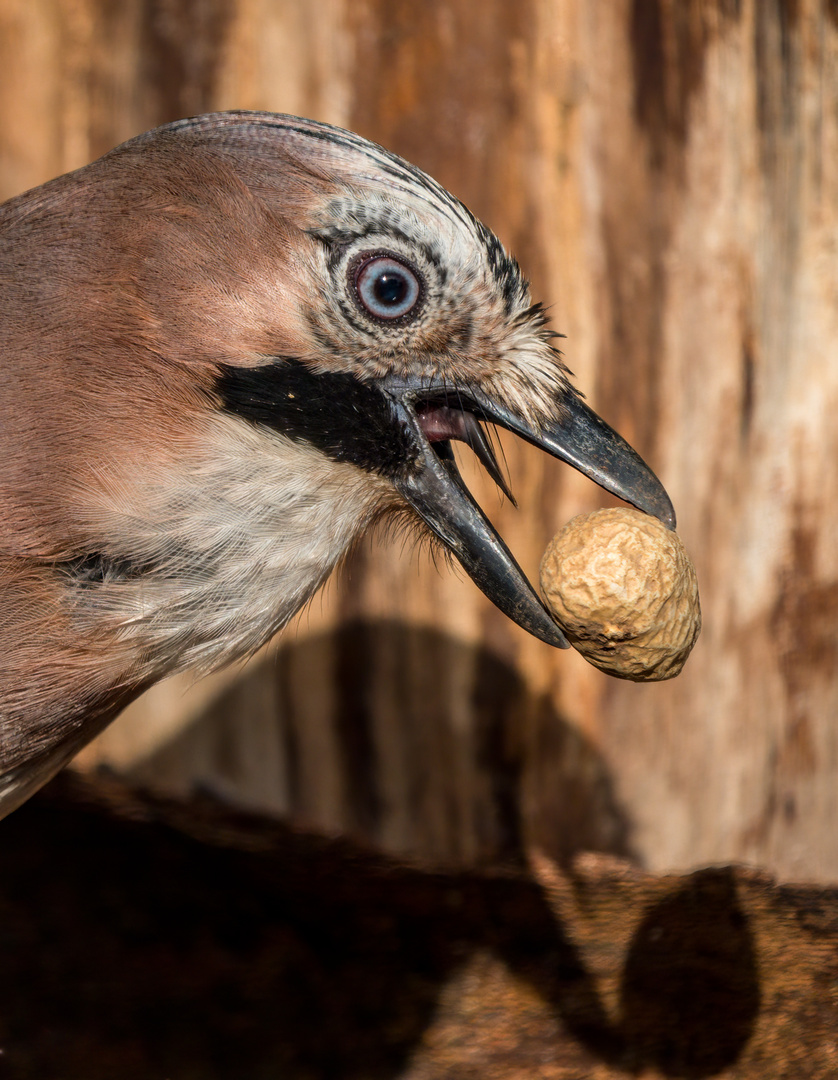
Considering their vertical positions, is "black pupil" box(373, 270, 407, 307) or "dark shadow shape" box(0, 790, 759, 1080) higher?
"black pupil" box(373, 270, 407, 307)

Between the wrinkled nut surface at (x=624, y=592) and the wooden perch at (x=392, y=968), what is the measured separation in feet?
2.03

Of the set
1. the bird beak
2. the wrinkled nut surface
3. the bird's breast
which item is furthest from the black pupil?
the wrinkled nut surface

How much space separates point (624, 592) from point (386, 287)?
22.7 inches

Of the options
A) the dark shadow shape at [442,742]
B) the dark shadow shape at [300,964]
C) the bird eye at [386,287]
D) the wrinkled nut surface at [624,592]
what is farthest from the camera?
the dark shadow shape at [442,742]

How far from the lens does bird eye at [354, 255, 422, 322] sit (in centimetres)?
152

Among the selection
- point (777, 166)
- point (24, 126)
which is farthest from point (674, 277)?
point (24, 126)

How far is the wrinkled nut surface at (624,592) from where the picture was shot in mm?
1414

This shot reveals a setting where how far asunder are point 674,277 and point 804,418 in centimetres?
45

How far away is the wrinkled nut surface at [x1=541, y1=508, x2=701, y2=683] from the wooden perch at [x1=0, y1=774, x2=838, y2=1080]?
2.03 feet

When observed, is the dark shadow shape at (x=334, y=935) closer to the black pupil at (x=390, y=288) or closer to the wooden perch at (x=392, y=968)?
the wooden perch at (x=392, y=968)

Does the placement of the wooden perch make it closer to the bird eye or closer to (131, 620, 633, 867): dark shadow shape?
(131, 620, 633, 867): dark shadow shape

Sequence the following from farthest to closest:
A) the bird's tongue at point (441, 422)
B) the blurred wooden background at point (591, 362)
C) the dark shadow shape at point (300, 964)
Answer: the blurred wooden background at point (591, 362) < the dark shadow shape at point (300, 964) < the bird's tongue at point (441, 422)

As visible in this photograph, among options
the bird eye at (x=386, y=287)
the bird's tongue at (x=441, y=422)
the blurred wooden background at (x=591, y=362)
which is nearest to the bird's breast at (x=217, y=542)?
the bird's tongue at (x=441, y=422)

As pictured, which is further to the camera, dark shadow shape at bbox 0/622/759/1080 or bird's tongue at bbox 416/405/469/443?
dark shadow shape at bbox 0/622/759/1080
